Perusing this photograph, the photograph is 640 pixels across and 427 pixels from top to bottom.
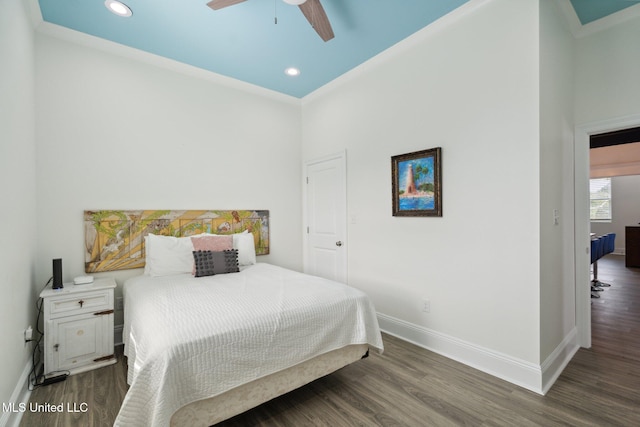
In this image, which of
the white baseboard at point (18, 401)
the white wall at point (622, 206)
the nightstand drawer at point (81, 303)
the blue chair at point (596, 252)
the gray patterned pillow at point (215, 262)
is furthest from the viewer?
the white wall at point (622, 206)

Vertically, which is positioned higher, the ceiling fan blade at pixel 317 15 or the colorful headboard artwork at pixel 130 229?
the ceiling fan blade at pixel 317 15

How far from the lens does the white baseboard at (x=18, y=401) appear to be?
5.32ft

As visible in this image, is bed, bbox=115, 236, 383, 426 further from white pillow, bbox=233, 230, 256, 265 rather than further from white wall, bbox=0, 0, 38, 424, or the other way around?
white pillow, bbox=233, 230, 256, 265

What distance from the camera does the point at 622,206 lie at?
7.93m

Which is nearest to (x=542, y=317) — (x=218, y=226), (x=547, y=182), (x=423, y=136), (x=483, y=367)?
(x=483, y=367)

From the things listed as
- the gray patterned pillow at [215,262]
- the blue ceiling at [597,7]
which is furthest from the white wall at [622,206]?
the gray patterned pillow at [215,262]

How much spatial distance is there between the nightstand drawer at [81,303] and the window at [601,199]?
1146 cm

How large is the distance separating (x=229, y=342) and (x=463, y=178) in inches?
88.0

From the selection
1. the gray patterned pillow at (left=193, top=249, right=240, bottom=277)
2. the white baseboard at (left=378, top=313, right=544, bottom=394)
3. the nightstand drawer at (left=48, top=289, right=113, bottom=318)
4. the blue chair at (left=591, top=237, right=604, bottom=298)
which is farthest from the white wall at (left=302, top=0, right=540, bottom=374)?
the blue chair at (left=591, top=237, right=604, bottom=298)

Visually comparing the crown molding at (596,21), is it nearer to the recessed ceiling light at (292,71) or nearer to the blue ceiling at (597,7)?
the blue ceiling at (597,7)

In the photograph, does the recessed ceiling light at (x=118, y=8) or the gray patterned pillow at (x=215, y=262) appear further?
the gray patterned pillow at (x=215, y=262)

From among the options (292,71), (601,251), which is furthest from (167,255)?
(601,251)

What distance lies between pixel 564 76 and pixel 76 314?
15.1ft

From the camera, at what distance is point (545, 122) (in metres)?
2.18
